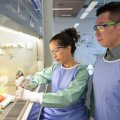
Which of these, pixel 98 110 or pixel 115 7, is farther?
pixel 98 110

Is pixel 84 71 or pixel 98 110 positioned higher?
pixel 84 71

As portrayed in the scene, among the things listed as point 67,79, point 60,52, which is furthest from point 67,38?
point 67,79

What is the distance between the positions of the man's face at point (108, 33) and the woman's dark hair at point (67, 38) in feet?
1.64

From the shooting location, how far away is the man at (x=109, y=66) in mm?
1606

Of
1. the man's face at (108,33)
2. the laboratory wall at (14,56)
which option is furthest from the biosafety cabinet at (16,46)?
the man's face at (108,33)

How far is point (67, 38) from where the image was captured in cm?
218

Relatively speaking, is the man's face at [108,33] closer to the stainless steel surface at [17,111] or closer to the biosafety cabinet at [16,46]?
the biosafety cabinet at [16,46]

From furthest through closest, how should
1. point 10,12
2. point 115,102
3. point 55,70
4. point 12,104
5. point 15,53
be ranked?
point 15,53 → point 55,70 → point 12,104 → point 115,102 → point 10,12

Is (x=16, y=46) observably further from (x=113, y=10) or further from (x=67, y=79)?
(x=113, y=10)

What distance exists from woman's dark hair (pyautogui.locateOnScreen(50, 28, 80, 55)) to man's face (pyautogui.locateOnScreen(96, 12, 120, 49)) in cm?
50

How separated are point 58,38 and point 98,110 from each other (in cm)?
76

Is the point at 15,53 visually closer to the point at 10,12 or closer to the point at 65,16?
the point at 10,12

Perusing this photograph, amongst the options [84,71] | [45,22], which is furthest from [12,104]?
[45,22]

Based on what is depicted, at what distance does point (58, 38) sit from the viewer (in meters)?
2.15
